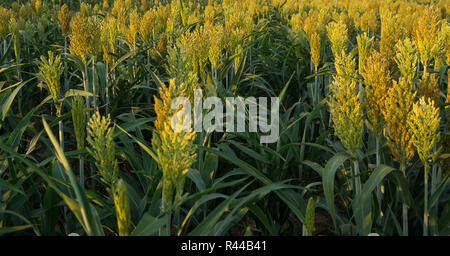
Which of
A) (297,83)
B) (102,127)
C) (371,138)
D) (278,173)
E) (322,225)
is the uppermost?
(297,83)

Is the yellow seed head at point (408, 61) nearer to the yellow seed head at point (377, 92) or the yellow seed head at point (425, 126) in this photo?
the yellow seed head at point (377, 92)

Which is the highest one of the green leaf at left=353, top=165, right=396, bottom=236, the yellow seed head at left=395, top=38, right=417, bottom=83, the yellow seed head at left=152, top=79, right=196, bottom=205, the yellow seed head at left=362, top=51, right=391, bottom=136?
the yellow seed head at left=395, top=38, right=417, bottom=83

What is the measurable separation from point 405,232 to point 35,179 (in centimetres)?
150

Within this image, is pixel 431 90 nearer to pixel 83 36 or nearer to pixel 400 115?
pixel 400 115

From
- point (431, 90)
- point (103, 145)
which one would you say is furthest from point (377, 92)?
point (103, 145)

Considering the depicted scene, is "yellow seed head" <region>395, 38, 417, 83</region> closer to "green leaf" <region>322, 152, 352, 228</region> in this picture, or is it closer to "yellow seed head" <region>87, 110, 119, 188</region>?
"green leaf" <region>322, 152, 352, 228</region>

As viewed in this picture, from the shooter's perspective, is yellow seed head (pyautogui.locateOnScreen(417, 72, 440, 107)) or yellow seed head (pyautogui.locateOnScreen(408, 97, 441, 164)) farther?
yellow seed head (pyautogui.locateOnScreen(417, 72, 440, 107))

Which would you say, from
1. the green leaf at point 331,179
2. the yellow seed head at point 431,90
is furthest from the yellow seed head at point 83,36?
the yellow seed head at point 431,90

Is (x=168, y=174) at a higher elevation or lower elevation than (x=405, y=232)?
higher

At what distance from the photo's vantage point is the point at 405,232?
1.24 metres

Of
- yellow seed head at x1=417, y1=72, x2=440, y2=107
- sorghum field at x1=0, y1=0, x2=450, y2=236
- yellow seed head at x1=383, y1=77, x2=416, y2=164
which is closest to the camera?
sorghum field at x1=0, y1=0, x2=450, y2=236

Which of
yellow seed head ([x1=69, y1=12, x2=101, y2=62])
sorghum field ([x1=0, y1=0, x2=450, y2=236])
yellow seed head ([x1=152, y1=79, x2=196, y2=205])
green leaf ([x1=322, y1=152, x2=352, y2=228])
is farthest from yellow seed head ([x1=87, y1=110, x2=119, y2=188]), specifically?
yellow seed head ([x1=69, y1=12, x2=101, y2=62])
